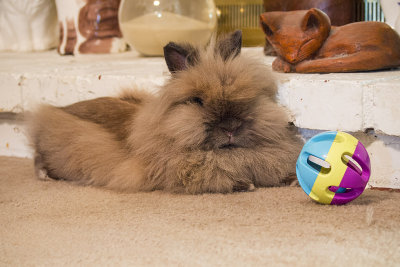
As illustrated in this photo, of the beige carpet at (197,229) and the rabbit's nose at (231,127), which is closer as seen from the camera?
the beige carpet at (197,229)

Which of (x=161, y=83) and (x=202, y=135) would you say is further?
(x=161, y=83)

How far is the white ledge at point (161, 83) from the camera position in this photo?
1.68 m

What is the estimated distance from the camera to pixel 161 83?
207 cm

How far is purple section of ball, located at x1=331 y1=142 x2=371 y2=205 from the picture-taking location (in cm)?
145

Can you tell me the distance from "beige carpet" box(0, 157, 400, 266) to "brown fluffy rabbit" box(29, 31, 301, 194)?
0.06 meters

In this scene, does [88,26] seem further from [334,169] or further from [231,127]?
[334,169]

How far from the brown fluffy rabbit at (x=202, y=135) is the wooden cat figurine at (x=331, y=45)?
211mm

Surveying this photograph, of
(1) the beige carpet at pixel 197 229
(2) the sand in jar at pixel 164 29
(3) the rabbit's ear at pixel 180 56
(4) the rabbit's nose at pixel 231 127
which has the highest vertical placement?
(3) the rabbit's ear at pixel 180 56

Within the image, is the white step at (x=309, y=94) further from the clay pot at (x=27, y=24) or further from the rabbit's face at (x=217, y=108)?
the clay pot at (x=27, y=24)

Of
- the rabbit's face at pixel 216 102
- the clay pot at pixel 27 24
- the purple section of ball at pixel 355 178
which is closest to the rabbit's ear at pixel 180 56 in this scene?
the rabbit's face at pixel 216 102

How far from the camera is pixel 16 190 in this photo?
6.28ft

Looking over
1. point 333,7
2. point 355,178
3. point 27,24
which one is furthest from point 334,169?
point 27,24

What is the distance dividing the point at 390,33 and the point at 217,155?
79cm

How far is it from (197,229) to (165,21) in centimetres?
162
